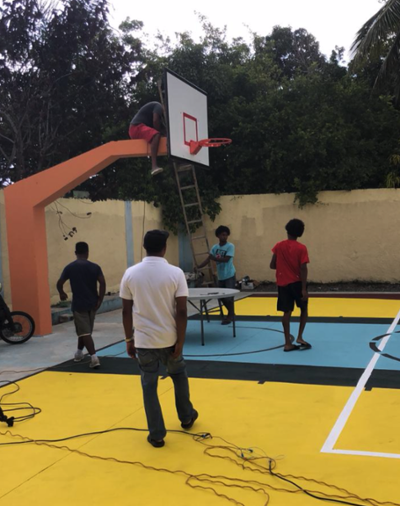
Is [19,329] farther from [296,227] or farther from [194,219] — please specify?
[194,219]

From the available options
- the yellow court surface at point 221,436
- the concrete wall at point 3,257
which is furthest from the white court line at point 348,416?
the concrete wall at point 3,257

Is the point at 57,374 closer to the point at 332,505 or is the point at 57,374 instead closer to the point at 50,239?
the point at 332,505

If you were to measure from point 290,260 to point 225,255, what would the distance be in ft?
7.74

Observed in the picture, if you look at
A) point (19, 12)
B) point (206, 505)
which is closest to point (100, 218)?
point (19, 12)

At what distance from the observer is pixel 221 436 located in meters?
4.28

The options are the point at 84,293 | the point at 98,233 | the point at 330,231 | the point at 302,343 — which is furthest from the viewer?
the point at 330,231

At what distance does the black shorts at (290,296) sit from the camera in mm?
7012

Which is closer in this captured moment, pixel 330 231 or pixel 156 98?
pixel 330 231

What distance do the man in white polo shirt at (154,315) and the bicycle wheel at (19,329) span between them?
4637 millimetres

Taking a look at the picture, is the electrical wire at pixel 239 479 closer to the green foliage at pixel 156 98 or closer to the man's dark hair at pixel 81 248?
the man's dark hair at pixel 81 248

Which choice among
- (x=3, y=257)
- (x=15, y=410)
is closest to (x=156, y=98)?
(x=3, y=257)

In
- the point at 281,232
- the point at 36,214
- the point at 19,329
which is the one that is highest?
the point at 36,214

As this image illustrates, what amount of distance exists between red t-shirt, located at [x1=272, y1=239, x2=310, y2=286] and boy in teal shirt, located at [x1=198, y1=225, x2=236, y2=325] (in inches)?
82.4

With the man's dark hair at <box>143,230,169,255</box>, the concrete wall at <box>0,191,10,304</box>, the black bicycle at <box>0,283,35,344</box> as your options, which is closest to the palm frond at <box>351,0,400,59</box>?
the concrete wall at <box>0,191,10,304</box>
